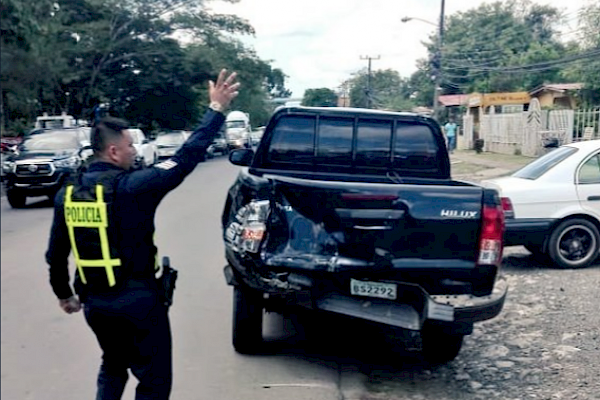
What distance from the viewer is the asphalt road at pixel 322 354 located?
497 centimetres

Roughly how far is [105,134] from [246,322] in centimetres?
248

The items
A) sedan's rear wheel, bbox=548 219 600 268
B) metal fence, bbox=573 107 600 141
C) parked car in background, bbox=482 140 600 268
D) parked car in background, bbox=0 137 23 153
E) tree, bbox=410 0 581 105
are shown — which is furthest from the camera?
parked car in background, bbox=0 137 23 153

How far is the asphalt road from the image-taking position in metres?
4.97

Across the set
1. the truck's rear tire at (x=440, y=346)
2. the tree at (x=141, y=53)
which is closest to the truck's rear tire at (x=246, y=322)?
the truck's rear tire at (x=440, y=346)

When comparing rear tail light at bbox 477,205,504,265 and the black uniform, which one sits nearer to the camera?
the black uniform

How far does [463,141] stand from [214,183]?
25.4 ft

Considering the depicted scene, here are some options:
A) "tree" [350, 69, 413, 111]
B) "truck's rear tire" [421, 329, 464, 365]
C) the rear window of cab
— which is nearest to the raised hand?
"truck's rear tire" [421, 329, 464, 365]

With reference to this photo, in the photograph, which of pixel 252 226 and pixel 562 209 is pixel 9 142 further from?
pixel 252 226

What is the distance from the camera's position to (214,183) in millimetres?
21266

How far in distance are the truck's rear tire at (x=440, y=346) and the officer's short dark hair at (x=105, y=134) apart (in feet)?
9.58

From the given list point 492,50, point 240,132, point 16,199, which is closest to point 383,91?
point 240,132

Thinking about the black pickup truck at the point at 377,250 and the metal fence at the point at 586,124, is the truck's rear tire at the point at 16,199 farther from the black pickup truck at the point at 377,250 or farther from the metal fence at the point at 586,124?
the black pickup truck at the point at 377,250

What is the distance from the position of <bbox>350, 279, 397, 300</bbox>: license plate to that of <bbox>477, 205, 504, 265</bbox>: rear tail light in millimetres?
615

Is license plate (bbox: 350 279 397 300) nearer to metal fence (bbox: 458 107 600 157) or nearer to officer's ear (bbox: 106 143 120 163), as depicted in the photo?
officer's ear (bbox: 106 143 120 163)
